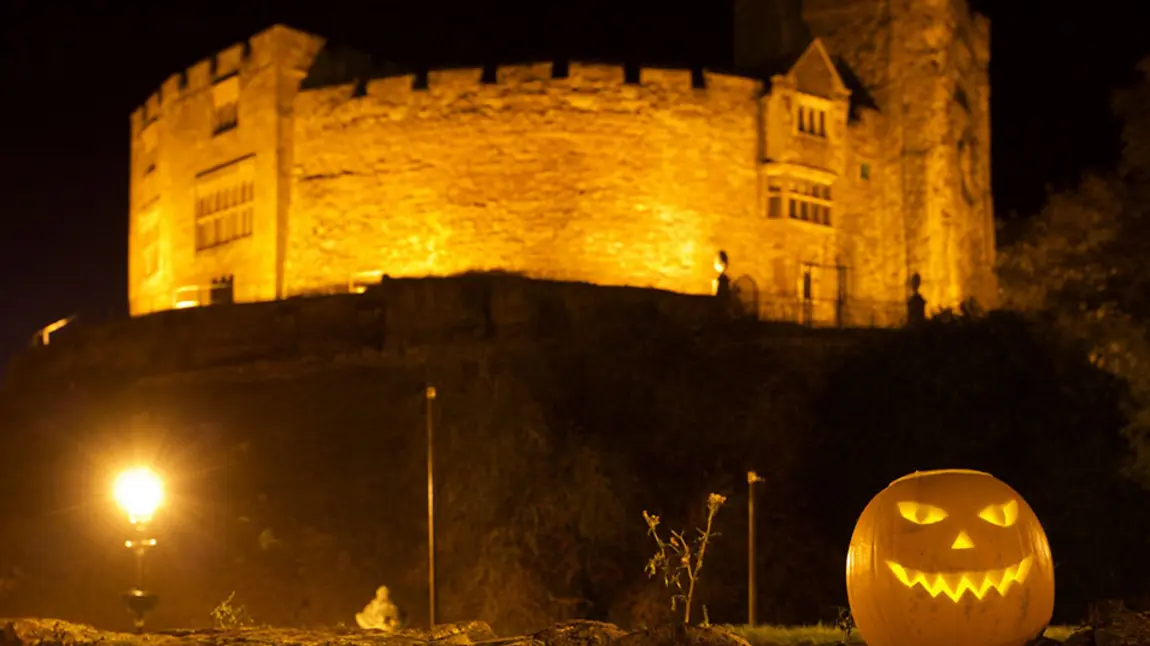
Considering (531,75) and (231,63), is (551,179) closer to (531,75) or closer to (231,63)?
(531,75)

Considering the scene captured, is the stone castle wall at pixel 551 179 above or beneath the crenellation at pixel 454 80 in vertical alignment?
beneath

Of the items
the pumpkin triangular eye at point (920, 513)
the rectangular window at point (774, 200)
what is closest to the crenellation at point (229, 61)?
the rectangular window at point (774, 200)

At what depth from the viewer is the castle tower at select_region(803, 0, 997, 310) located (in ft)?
117

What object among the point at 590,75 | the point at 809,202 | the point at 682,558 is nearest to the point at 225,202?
the point at 590,75

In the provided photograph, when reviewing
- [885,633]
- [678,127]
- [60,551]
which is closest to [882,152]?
[678,127]

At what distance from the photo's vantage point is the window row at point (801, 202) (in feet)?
112

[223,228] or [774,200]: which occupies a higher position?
[774,200]

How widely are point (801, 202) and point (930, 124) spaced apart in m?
4.53

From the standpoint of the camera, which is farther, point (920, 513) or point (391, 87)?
point (391, 87)

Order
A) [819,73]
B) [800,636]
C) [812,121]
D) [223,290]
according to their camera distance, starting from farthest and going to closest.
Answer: [223,290] → [819,73] → [812,121] → [800,636]

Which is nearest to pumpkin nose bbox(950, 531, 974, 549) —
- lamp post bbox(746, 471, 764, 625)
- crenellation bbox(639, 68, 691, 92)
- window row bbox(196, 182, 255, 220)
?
lamp post bbox(746, 471, 764, 625)

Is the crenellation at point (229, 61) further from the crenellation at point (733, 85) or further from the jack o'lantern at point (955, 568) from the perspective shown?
the jack o'lantern at point (955, 568)

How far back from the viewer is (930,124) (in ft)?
117

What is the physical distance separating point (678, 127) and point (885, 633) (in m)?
24.2
